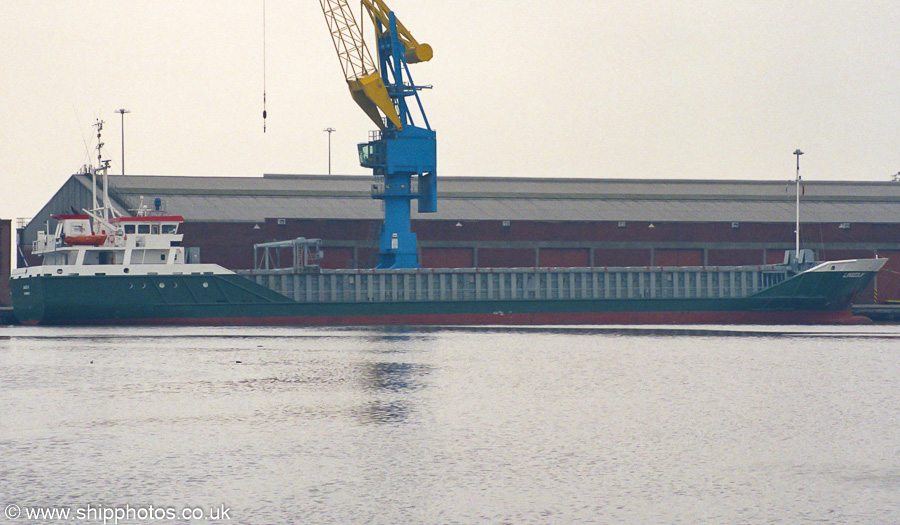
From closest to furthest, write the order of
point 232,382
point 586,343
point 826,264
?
1. point 232,382
2. point 586,343
3. point 826,264

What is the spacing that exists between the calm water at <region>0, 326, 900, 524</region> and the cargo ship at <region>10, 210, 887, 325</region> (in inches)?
854

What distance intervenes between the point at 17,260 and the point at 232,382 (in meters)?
62.1

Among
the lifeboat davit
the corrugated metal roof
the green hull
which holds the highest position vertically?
the corrugated metal roof

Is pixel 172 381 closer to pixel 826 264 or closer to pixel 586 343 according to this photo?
pixel 586 343

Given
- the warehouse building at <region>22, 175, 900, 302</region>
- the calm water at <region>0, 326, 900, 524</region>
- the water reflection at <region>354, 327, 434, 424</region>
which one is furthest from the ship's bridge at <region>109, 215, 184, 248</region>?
the calm water at <region>0, 326, 900, 524</region>

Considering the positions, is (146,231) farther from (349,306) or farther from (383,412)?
(383,412)

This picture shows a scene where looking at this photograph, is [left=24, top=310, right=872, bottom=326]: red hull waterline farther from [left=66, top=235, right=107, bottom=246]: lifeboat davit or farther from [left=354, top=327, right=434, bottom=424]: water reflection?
[left=354, top=327, right=434, bottom=424]: water reflection

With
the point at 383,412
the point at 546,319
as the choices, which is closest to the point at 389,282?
the point at 546,319

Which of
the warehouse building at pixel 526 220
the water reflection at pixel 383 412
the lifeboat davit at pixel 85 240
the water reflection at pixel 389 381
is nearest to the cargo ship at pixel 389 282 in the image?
the lifeboat davit at pixel 85 240

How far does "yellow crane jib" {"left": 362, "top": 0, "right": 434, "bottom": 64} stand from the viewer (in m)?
76.1

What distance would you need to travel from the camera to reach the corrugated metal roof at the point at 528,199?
89000mm

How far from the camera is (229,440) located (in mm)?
24016

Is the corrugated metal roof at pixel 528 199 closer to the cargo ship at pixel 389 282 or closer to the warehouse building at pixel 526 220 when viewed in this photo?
the warehouse building at pixel 526 220

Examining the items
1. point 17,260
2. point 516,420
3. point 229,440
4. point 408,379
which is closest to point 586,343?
point 408,379
